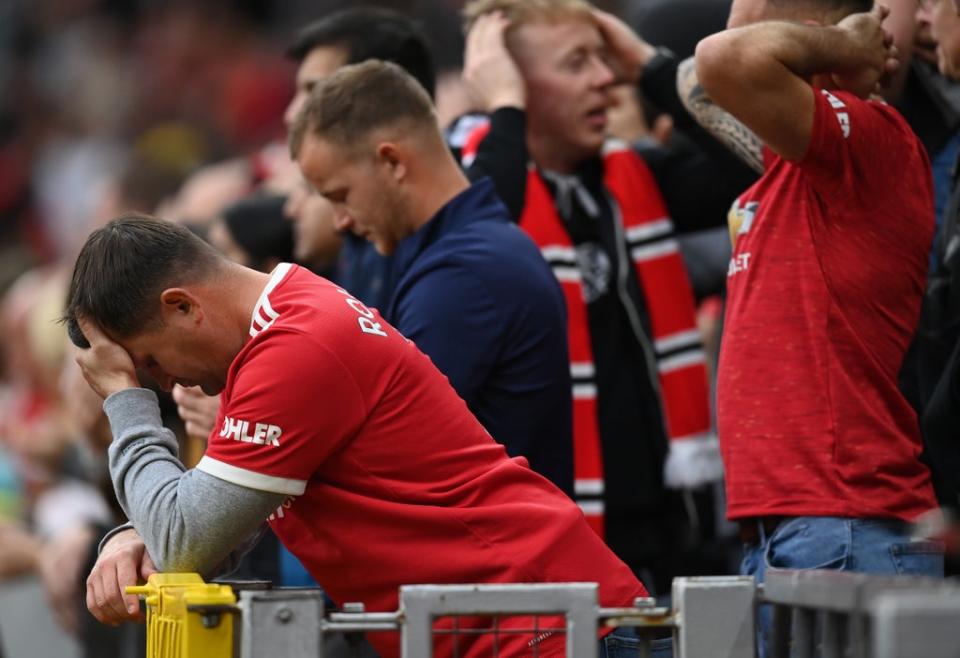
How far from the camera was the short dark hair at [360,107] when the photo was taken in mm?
4430

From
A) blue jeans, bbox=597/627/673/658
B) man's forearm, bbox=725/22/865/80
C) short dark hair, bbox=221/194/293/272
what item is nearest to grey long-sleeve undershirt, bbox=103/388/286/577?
blue jeans, bbox=597/627/673/658

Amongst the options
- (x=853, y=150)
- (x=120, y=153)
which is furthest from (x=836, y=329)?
(x=120, y=153)

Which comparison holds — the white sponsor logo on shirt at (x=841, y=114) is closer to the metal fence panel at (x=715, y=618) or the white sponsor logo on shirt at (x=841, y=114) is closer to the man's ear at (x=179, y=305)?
the metal fence panel at (x=715, y=618)

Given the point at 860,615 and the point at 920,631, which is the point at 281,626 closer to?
the point at 860,615

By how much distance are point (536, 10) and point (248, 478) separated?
271cm

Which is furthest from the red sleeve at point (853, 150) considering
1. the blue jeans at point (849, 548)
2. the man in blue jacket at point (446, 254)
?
the man in blue jacket at point (446, 254)

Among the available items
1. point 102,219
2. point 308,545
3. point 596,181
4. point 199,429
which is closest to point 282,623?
point 308,545

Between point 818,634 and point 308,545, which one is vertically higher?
point 308,545

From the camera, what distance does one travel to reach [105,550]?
3.53 metres

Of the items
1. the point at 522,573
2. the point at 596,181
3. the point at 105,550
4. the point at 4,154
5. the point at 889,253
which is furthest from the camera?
the point at 4,154

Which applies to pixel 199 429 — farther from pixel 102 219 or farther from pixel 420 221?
pixel 102 219

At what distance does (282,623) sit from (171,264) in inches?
37.0

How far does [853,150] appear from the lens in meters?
3.70

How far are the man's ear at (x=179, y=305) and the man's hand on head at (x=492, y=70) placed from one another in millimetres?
1901
